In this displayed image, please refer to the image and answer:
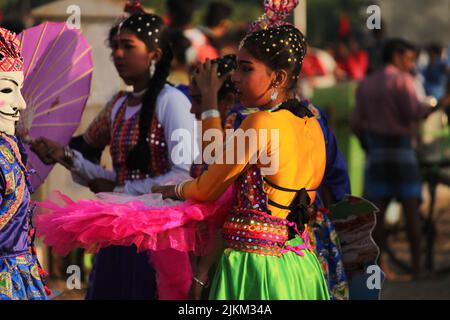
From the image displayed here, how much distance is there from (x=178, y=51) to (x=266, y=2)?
11.2ft

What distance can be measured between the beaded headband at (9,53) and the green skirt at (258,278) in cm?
118

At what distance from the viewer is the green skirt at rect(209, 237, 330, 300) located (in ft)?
14.3

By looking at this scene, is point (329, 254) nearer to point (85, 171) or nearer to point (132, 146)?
point (132, 146)

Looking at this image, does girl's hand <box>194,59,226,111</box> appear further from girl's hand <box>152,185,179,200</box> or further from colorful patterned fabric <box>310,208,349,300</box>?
colorful patterned fabric <box>310,208,349,300</box>

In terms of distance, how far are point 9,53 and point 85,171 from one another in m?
1.33

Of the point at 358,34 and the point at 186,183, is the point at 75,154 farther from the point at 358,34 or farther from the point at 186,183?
the point at 358,34

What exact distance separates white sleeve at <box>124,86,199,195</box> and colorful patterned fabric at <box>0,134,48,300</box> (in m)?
1.06

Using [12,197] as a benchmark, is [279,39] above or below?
above

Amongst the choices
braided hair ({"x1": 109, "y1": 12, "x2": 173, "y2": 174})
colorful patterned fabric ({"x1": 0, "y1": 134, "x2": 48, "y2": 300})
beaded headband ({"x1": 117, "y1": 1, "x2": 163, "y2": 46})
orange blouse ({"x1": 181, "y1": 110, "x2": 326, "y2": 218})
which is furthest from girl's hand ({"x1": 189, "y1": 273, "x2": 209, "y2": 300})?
beaded headband ({"x1": 117, "y1": 1, "x2": 163, "y2": 46})

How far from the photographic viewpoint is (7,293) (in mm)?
4320

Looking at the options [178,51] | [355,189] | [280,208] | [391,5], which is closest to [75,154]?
[280,208]

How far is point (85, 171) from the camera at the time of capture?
5.72m

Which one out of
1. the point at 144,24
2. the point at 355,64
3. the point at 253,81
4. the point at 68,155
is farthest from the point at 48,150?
the point at 355,64

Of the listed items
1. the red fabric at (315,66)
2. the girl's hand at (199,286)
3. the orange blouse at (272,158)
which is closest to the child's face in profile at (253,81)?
→ the orange blouse at (272,158)
